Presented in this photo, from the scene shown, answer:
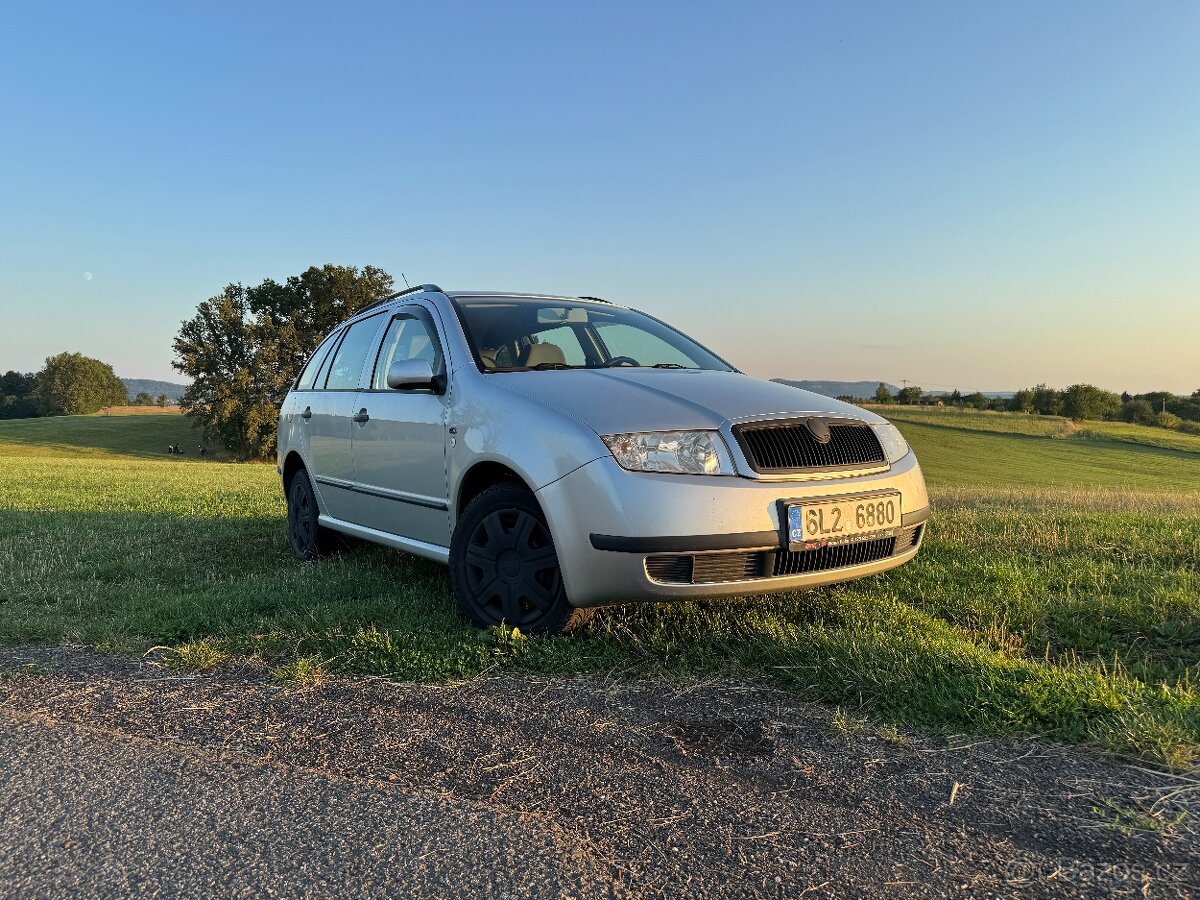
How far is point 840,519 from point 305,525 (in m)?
4.14

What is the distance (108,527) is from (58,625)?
4.10m

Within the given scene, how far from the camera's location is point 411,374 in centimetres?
415

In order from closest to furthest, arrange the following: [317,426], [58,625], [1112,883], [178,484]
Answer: [1112,883]
[58,625]
[317,426]
[178,484]

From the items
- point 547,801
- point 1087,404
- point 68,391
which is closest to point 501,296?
point 547,801

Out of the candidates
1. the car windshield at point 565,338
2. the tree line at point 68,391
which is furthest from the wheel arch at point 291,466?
the tree line at point 68,391

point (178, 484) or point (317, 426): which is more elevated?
point (317, 426)

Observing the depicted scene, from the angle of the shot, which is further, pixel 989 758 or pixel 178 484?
pixel 178 484

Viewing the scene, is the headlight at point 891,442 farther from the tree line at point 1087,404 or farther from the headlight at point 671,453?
the tree line at point 1087,404

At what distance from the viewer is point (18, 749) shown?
2.48m

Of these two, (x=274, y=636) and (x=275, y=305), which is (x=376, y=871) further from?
(x=275, y=305)

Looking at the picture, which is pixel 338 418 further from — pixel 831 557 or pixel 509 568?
pixel 831 557

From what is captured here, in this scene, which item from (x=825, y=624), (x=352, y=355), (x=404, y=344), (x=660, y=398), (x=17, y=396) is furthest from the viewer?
(x=17, y=396)

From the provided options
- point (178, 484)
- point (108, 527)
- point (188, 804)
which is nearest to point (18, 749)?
point (188, 804)

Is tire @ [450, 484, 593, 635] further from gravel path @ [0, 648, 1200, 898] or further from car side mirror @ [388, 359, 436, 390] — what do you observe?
car side mirror @ [388, 359, 436, 390]
